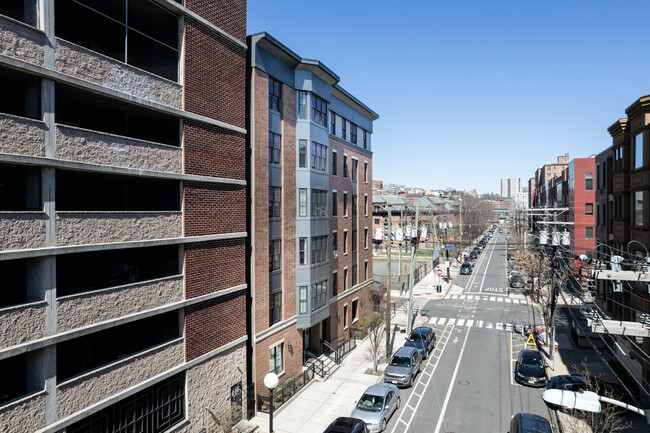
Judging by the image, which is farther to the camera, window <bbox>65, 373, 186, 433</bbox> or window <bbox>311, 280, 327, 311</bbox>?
window <bbox>311, 280, 327, 311</bbox>

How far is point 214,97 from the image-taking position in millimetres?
16984

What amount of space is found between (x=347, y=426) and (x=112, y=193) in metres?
12.5

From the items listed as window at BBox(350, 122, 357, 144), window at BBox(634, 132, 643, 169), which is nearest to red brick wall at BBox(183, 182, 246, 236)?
window at BBox(350, 122, 357, 144)

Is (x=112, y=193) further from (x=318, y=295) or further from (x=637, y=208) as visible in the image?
(x=637, y=208)

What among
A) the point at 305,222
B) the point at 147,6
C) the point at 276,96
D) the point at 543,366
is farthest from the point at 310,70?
the point at 543,366

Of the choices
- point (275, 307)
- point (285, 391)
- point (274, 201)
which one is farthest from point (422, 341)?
point (274, 201)

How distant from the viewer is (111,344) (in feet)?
48.1

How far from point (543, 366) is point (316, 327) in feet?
46.4

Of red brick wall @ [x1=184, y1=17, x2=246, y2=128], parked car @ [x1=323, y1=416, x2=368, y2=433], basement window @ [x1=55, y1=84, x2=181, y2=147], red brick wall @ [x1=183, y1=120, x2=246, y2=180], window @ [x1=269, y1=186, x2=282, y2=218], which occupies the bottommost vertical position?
parked car @ [x1=323, y1=416, x2=368, y2=433]

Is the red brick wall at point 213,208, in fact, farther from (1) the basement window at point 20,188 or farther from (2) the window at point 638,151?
(2) the window at point 638,151

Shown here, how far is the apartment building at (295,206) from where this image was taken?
21.0 metres

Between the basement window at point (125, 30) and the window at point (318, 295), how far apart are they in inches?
576

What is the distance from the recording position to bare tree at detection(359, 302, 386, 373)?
25.9 metres

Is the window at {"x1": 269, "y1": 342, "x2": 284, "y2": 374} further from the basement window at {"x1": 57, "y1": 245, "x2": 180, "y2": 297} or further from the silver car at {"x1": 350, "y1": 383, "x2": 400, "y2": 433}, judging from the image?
the basement window at {"x1": 57, "y1": 245, "x2": 180, "y2": 297}
